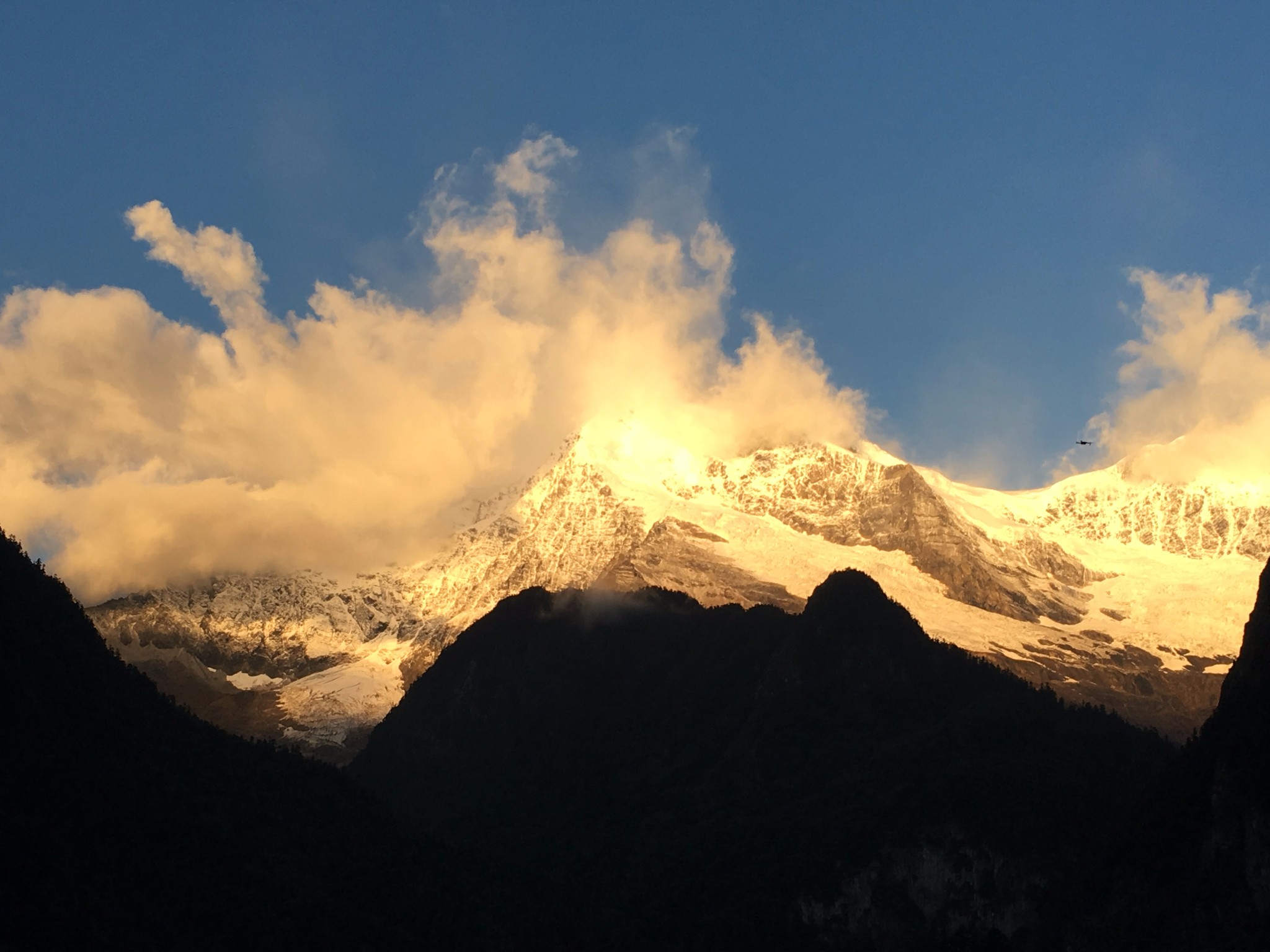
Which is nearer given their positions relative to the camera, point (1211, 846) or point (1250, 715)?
point (1211, 846)

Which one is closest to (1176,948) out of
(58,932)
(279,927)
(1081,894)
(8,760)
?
(1081,894)

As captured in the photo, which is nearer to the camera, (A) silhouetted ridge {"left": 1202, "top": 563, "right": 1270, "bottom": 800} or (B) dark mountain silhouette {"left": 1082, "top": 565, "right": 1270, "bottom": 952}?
(B) dark mountain silhouette {"left": 1082, "top": 565, "right": 1270, "bottom": 952}

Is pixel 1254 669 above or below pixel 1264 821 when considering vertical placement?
above

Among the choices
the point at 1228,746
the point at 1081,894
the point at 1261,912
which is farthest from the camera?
the point at 1081,894

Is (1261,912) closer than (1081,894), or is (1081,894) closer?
(1261,912)

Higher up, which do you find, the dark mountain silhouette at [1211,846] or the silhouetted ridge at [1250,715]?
the silhouetted ridge at [1250,715]

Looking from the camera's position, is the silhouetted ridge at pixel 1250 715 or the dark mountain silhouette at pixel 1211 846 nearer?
the dark mountain silhouette at pixel 1211 846

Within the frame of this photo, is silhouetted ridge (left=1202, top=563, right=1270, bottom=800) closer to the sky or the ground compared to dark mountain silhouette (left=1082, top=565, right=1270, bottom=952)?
closer to the sky

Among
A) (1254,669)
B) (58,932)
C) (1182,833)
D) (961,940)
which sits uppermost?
(1254,669)

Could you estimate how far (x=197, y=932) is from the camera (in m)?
193

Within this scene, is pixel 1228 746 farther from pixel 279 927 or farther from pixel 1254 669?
pixel 279 927

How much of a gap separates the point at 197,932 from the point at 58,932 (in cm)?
2098

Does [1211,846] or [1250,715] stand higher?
[1250,715]

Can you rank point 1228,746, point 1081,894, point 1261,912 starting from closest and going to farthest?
point 1261,912 < point 1228,746 < point 1081,894
